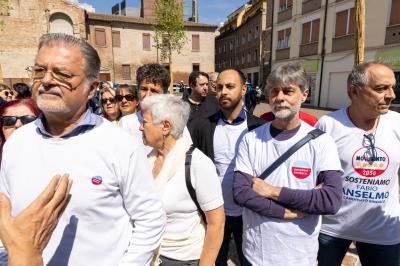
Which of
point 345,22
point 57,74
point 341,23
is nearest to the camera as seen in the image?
point 57,74

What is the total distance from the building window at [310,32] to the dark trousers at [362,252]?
1975cm

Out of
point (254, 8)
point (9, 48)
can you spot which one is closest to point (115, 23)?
point (9, 48)

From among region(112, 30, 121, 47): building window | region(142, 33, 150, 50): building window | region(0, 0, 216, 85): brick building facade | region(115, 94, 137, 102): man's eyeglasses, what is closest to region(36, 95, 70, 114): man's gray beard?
region(115, 94, 137, 102): man's eyeglasses

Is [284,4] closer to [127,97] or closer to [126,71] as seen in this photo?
[126,71]

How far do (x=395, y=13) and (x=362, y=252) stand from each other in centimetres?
1646

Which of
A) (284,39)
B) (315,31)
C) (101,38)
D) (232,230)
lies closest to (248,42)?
(284,39)

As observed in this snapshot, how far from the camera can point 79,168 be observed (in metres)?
1.28

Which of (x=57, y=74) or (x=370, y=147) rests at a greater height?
(x=57, y=74)

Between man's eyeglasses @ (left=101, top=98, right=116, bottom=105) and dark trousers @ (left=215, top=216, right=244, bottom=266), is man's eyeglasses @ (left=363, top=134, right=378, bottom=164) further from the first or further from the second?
man's eyeglasses @ (left=101, top=98, right=116, bottom=105)

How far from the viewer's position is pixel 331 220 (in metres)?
2.18

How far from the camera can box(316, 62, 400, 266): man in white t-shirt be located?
2000 millimetres

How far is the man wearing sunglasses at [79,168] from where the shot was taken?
128 centimetres

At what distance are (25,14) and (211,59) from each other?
20111 millimetres

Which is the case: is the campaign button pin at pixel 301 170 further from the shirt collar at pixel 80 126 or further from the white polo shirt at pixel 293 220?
the shirt collar at pixel 80 126
